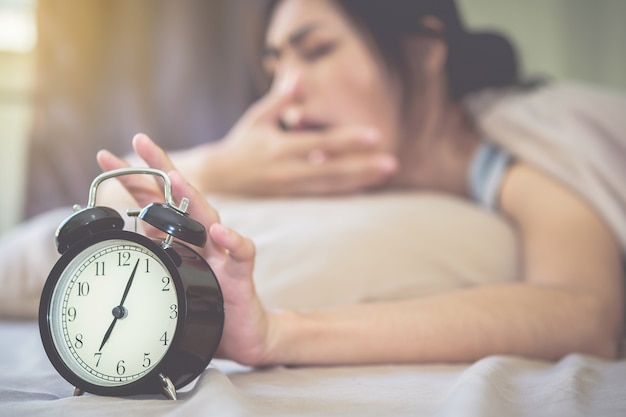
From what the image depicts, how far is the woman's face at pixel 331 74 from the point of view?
63.6 inches

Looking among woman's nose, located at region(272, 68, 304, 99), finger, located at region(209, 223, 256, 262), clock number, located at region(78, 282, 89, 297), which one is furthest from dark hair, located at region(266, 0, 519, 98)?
clock number, located at region(78, 282, 89, 297)

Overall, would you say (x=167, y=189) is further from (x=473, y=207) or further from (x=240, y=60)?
(x=240, y=60)

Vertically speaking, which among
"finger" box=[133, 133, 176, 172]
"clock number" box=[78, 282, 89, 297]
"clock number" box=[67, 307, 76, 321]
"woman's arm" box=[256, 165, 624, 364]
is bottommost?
"woman's arm" box=[256, 165, 624, 364]

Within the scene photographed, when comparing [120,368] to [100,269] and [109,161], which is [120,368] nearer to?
[100,269]

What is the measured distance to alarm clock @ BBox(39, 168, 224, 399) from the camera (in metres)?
0.62

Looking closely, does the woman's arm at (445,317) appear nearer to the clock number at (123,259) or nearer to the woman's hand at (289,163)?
the clock number at (123,259)

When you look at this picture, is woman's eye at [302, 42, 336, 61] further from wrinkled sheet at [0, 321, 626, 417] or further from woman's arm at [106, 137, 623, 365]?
wrinkled sheet at [0, 321, 626, 417]

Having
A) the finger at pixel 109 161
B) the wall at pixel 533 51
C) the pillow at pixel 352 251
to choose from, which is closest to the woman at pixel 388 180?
the finger at pixel 109 161

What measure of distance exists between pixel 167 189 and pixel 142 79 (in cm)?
155

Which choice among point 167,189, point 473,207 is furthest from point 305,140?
point 167,189

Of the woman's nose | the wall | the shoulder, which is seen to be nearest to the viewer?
the shoulder

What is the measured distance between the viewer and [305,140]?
1455 millimetres

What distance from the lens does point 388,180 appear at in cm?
160

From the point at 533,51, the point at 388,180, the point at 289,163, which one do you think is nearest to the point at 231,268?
the point at 289,163
